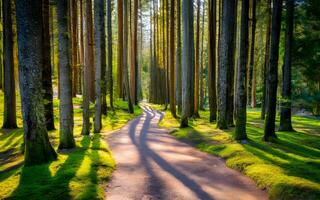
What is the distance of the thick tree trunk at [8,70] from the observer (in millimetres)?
15938

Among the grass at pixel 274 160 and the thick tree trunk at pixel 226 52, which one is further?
the thick tree trunk at pixel 226 52

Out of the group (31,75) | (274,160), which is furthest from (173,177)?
(31,75)

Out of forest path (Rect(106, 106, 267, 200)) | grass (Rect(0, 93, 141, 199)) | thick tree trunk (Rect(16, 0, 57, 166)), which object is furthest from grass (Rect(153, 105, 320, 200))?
thick tree trunk (Rect(16, 0, 57, 166))

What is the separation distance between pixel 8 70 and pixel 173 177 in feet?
40.4

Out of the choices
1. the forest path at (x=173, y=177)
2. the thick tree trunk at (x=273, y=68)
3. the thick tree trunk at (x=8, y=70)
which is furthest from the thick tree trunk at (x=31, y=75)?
the thick tree trunk at (x=8, y=70)

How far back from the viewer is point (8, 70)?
16.4 meters

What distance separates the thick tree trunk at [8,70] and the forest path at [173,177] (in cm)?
801

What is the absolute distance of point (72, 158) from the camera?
887 centimetres

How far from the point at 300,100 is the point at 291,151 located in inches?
99.7

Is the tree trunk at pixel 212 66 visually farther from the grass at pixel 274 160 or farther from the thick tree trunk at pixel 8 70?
the thick tree trunk at pixel 8 70

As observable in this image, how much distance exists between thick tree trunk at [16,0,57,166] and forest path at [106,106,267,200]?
7.19ft

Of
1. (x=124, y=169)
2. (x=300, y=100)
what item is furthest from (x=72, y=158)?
(x=300, y=100)

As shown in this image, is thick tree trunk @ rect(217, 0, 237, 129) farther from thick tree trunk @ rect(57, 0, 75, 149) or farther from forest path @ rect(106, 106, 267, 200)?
thick tree trunk @ rect(57, 0, 75, 149)

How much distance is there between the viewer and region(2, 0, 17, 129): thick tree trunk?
1594cm
